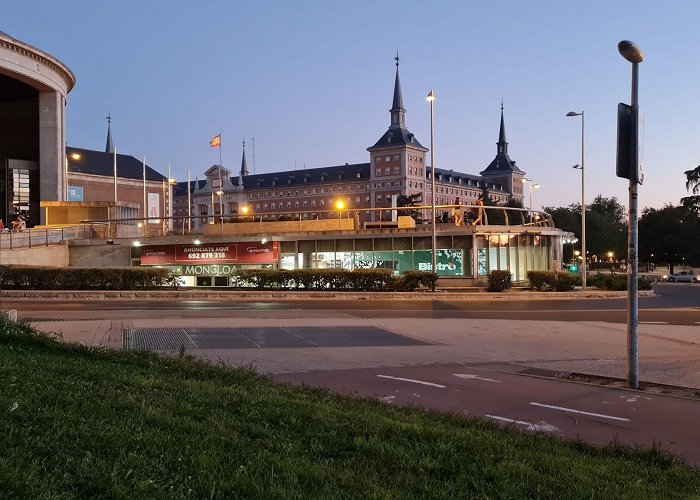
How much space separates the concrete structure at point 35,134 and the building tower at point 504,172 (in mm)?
144476

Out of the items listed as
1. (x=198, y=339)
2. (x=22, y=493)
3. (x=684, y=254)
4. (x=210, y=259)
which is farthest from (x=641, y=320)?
(x=684, y=254)

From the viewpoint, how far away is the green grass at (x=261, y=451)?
13.0ft

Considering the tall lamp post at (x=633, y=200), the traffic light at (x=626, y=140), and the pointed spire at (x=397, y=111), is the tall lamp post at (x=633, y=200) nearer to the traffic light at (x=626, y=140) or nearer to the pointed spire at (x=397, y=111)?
the traffic light at (x=626, y=140)

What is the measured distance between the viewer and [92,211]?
159ft

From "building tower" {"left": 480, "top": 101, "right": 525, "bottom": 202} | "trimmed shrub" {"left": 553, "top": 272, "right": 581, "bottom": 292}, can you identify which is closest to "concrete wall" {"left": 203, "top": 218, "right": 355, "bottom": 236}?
"trimmed shrub" {"left": 553, "top": 272, "right": 581, "bottom": 292}

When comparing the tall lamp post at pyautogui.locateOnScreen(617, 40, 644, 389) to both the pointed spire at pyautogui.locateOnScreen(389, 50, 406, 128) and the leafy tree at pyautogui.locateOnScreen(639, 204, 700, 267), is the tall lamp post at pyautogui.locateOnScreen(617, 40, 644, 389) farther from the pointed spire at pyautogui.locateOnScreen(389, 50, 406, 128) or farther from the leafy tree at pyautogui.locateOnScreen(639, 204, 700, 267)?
the pointed spire at pyautogui.locateOnScreen(389, 50, 406, 128)

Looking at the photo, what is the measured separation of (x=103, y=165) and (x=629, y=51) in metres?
102

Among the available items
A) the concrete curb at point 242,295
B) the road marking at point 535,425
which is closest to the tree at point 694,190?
the concrete curb at point 242,295

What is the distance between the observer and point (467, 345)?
49.5 feet

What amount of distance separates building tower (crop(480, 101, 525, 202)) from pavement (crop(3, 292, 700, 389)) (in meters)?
176

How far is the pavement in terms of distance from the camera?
39.5 ft

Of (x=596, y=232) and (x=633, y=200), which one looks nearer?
(x=633, y=200)

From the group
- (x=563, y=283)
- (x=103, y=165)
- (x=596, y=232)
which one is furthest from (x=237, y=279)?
(x=103, y=165)

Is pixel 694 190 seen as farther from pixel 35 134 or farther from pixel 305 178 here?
pixel 305 178
